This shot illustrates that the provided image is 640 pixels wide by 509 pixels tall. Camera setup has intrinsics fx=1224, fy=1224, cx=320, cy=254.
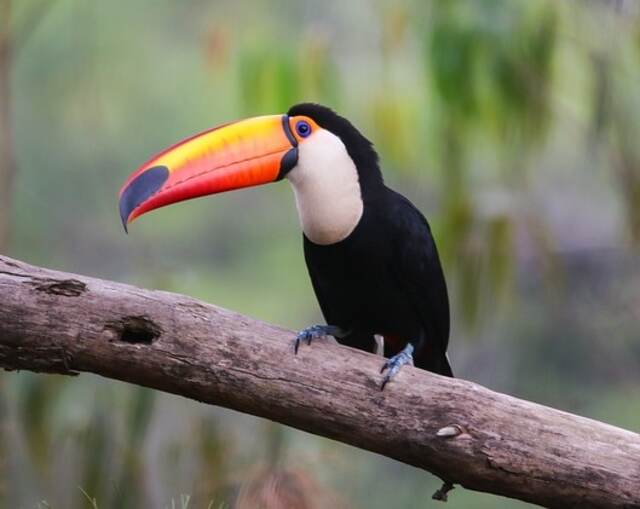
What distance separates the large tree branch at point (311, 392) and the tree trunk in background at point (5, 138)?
162 centimetres

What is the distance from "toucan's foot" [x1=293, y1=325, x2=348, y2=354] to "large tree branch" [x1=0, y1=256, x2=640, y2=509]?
47mm

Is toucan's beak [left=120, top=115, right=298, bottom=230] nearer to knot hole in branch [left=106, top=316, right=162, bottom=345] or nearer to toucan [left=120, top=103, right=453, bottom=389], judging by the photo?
toucan [left=120, top=103, right=453, bottom=389]

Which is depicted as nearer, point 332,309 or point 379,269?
point 379,269

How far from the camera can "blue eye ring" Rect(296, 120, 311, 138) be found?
278 centimetres

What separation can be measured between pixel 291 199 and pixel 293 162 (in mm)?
4155

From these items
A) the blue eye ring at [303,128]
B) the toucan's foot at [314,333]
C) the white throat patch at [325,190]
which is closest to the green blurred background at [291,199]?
the toucan's foot at [314,333]

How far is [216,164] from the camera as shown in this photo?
2.67 m

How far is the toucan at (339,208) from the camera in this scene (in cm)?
267

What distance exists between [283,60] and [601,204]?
3.43m

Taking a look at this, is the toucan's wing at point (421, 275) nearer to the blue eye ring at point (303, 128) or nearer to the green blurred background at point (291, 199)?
the blue eye ring at point (303, 128)

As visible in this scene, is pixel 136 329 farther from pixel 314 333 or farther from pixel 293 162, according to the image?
pixel 293 162

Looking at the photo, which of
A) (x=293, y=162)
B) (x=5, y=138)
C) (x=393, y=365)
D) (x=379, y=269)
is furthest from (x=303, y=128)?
(x=5, y=138)

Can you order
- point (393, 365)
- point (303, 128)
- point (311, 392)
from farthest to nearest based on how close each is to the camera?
1. point (303, 128)
2. point (393, 365)
3. point (311, 392)

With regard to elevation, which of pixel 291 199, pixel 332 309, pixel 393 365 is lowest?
pixel 393 365
